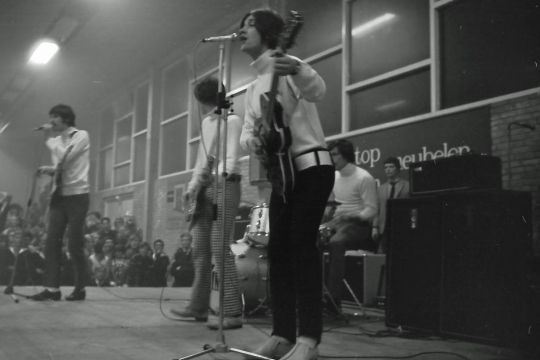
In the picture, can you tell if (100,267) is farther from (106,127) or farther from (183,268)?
(106,127)


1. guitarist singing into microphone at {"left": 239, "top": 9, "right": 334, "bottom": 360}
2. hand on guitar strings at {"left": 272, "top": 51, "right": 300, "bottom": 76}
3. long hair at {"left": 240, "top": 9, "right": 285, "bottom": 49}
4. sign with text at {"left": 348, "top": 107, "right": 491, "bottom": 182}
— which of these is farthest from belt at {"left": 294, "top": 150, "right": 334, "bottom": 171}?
sign with text at {"left": 348, "top": 107, "right": 491, "bottom": 182}

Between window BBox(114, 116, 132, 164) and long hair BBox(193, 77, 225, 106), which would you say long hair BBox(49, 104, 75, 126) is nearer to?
long hair BBox(193, 77, 225, 106)

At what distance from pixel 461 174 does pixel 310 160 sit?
1699 millimetres

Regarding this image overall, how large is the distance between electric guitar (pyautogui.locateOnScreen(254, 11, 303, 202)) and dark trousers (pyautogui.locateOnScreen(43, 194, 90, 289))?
3.10 m

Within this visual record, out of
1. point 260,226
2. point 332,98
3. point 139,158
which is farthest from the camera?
point 139,158

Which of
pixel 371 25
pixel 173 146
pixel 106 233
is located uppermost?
pixel 371 25

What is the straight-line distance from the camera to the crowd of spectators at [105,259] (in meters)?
7.45

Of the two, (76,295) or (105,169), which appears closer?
(76,295)

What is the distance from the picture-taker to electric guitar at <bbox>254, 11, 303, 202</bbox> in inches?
87.7

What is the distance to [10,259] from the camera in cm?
746

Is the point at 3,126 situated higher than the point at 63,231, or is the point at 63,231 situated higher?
the point at 3,126

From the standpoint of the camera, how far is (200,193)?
3566mm

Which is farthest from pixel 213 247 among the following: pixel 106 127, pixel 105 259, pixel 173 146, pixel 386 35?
pixel 106 127

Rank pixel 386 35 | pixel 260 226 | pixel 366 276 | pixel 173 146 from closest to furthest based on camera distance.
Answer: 1. pixel 260 226
2. pixel 366 276
3. pixel 386 35
4. pixel 173 146
